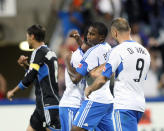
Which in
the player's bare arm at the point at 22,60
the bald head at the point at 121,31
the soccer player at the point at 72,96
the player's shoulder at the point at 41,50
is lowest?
the soccer player at the point at 72,96

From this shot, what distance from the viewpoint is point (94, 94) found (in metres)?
8.30

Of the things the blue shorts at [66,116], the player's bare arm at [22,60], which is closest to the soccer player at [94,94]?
the blue shorts at [66,116]

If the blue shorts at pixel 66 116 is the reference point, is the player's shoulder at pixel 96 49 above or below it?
above

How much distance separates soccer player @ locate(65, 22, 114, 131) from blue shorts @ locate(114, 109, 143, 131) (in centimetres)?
62

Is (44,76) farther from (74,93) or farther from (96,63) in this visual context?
(96,63)

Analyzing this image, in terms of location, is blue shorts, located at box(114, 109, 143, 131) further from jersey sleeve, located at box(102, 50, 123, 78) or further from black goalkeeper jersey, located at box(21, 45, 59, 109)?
black goalkeeper jersey, located at box(21, 45, 59, 109)

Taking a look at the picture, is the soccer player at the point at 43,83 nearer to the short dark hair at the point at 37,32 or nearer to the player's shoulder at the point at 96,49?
the short dark hair at the point at 37,32

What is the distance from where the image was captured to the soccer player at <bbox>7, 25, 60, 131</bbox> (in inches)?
350

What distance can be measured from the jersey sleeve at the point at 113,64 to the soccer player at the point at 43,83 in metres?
1.62

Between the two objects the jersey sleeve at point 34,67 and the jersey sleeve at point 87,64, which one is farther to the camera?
the jersey sleeve at point 34,67

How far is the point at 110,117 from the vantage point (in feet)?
28.0

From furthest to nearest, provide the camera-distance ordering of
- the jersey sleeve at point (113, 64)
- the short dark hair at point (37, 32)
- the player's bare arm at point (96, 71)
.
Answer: the short dark hair at point (37, 32)
the player's bare arm at point (96, 71)
the jersey sleeve at point (113, 64)

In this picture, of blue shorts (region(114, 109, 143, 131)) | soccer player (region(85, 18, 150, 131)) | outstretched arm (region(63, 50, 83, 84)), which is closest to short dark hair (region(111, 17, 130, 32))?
soccer player (region(85, 18, 150, 131))

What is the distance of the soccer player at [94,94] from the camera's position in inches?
320
